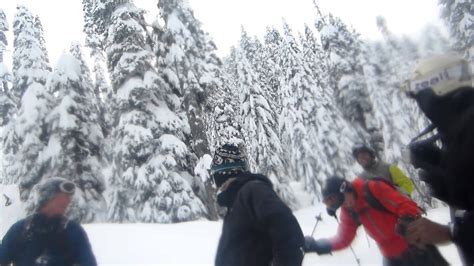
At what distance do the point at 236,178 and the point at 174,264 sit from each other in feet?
18.2

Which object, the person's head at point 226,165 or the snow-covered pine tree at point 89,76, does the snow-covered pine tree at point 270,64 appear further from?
the person's head at point 226,165

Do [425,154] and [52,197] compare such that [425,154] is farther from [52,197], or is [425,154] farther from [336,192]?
[52,197]

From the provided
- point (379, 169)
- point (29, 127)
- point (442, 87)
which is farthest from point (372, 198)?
point (29, 127)

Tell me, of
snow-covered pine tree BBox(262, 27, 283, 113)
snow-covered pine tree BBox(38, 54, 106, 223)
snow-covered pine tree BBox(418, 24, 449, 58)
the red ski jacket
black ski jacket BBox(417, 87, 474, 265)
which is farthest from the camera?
snow-covered pine tree BBox(262, 27, 283, 113)

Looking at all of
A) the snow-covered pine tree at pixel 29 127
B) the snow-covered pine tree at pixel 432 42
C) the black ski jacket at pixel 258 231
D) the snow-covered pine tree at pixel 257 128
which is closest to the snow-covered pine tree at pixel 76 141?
the snow-covered pine tree at pixel 29 127

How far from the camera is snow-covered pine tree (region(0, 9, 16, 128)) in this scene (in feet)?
89.5

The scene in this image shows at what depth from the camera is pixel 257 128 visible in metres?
30.5

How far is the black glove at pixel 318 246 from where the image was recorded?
3982 mm

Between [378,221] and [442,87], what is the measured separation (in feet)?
8.34

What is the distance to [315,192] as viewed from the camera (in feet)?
100

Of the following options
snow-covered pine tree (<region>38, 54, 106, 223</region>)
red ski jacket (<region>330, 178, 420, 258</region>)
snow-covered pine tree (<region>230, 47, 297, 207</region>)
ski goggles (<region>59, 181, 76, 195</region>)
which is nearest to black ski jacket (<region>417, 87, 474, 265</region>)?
red ski jacket (<region>330, 178, 420, 258</region>)

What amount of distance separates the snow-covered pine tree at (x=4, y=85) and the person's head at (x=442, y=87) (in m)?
27.6

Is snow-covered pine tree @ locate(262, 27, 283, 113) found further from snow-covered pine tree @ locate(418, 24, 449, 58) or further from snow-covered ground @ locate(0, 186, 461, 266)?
snow-covered pine tree @ locate(418, 24, 449, 58)

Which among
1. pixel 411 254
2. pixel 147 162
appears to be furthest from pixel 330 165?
pixel 411 254
